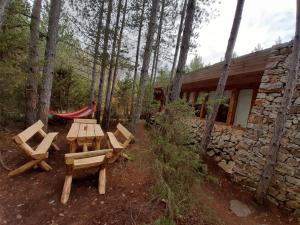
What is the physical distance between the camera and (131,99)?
8438 millimetres

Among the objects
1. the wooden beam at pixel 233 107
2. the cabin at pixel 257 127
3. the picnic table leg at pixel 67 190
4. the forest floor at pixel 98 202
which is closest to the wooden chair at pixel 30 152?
the forest floor at pixel 98 202

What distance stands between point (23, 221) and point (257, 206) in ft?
13.0

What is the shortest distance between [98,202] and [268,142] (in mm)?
3626

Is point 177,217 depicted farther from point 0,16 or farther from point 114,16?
point 114,16

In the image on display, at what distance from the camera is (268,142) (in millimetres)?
4164

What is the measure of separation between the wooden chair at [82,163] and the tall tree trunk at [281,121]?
298cm

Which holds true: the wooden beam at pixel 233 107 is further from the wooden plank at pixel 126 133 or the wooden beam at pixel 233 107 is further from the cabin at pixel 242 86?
the wooden plank at pixel 126 133

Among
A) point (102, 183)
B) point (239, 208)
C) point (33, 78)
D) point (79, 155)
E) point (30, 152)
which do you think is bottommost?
point (239, 208)

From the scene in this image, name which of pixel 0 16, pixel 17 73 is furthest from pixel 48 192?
pixel 17 73

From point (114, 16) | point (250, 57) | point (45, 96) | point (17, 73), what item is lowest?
point (45, 96)

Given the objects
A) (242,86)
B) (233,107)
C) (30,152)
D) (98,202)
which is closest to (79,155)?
(98,202)

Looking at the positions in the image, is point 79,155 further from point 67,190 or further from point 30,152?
point 30,152

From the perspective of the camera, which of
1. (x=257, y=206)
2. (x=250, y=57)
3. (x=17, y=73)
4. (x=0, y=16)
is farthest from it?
(x=250, y=57)

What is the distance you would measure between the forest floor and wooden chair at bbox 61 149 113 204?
0.12 metres
